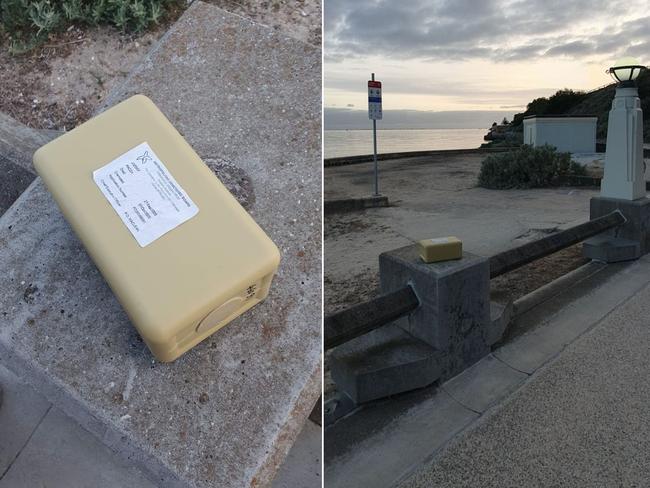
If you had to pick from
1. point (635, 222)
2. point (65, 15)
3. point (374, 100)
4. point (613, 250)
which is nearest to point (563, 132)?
point (374, 100)

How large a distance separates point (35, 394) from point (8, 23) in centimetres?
357

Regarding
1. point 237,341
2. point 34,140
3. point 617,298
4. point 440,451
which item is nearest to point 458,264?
point 440,451

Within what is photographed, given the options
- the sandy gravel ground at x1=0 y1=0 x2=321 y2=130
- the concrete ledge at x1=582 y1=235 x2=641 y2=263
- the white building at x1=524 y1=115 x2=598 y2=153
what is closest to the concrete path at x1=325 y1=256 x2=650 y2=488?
the concrete ledge at x1=582 y1=235 x2=641 y2=263

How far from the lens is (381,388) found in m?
2.52

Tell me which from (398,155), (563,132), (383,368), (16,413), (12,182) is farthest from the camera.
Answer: (398,155)

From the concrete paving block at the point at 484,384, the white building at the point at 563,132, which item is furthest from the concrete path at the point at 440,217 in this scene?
the white building at the point at 563,132

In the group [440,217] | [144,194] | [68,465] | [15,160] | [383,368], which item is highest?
[15,160]

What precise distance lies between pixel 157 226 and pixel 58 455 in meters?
0.96

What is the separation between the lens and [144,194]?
1716 mm

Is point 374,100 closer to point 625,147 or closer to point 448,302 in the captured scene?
point 625,147

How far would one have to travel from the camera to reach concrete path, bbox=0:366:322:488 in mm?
1836

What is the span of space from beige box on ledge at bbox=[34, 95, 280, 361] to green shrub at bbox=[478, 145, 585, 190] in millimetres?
9389

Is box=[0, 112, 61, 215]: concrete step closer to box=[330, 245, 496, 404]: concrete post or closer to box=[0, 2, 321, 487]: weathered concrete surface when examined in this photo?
box=[0, 2, 321, 487]: weathered concrete surface

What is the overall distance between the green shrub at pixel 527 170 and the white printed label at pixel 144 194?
944cm
